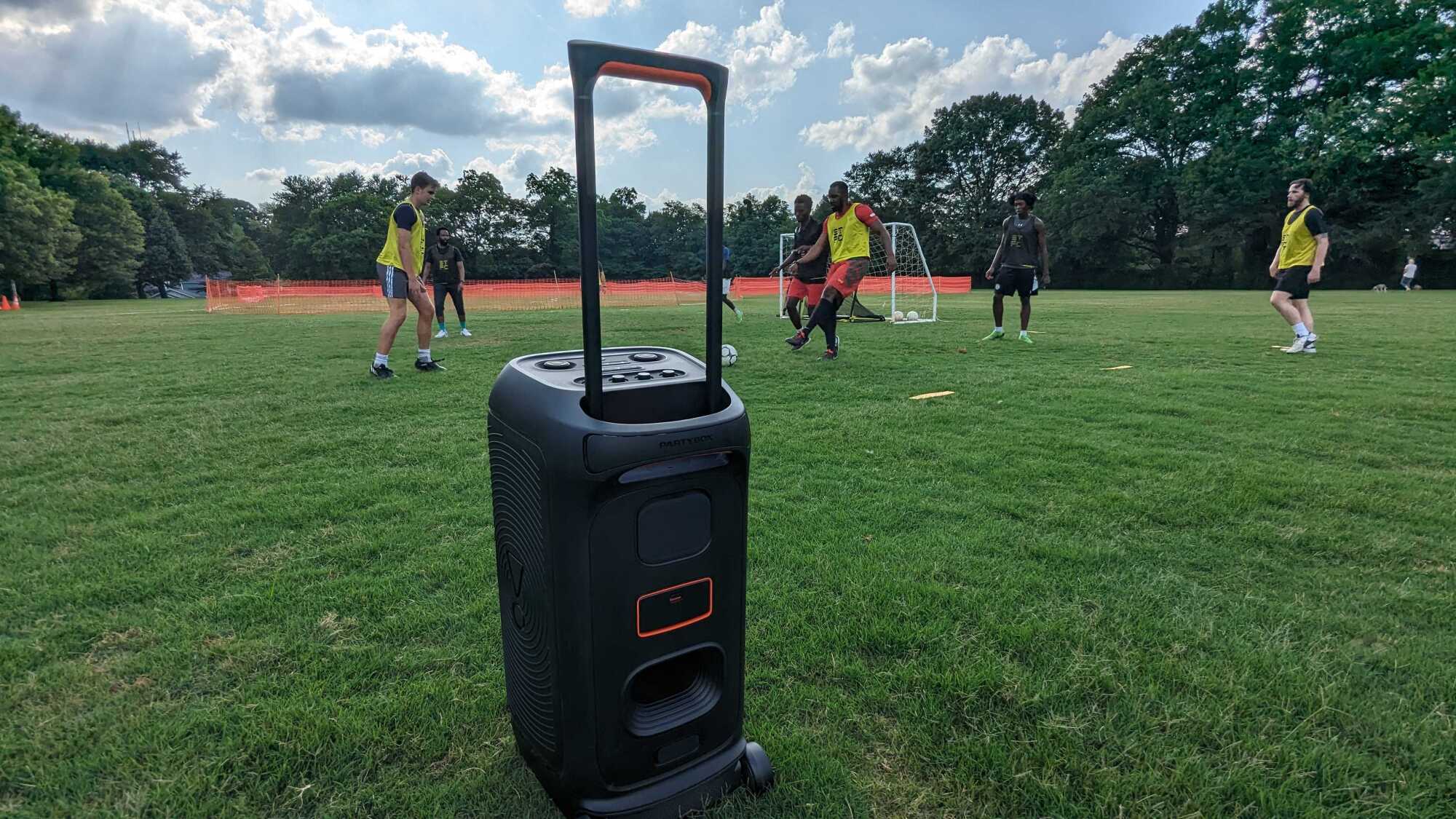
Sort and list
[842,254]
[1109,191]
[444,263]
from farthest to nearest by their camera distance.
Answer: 1. [1109,191]
2. [444,263]
3. [842,254]

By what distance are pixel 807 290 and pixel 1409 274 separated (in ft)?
120

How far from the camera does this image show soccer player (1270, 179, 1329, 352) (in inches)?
291

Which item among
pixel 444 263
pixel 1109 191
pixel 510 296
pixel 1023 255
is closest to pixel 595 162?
pixel 1023 255

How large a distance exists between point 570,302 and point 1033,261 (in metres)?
16.3

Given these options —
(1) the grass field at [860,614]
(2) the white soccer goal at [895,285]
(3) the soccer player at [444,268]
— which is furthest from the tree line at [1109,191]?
(1) the grass field at [860,614]

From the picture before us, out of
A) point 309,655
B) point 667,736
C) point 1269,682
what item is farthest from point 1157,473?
point 309,655

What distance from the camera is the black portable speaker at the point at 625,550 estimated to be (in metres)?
1.11

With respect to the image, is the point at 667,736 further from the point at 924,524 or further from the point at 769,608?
the point at 924,524

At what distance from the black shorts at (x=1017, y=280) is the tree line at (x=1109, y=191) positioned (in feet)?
46.8

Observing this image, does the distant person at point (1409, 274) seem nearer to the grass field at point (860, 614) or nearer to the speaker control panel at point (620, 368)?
the grass field at point (860, 614)

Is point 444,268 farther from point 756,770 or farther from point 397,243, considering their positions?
point 756,770

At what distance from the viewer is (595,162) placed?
1.12 metres

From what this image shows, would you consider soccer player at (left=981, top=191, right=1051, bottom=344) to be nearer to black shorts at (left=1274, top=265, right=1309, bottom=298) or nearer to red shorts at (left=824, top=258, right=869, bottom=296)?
red shorts at (left=824, top=258, right=869, bottom=296)

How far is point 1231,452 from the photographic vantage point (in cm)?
379
